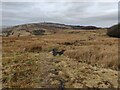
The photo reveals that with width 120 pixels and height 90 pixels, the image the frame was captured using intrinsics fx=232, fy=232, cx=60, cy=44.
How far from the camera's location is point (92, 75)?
9.55 meters

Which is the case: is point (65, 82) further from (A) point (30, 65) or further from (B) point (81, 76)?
(A) point (30, 65)

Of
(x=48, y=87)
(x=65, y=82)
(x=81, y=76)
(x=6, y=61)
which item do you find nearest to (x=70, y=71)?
(x=81, y=76)

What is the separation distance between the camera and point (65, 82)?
869cm

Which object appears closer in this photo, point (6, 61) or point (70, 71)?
point (70, 71)

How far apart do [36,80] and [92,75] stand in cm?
231

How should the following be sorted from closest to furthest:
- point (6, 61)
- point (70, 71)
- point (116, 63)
A: point (70, 71)
point (116, 63)
point (6, 61)

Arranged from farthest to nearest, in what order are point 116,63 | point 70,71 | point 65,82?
point 116,63
point 70,71
point 65,82

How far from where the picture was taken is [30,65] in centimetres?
1166

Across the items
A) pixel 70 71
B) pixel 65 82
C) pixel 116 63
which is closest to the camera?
pixel 65 82

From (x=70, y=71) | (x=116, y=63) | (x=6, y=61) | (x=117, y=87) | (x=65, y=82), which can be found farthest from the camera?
(x=6, y=61)

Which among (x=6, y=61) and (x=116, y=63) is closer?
(x=116, y=63)

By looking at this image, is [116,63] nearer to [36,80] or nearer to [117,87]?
[117,87]

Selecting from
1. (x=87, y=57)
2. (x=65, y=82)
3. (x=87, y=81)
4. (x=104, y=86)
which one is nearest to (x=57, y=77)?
(x=65, y=82)

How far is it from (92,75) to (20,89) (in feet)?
9.93
